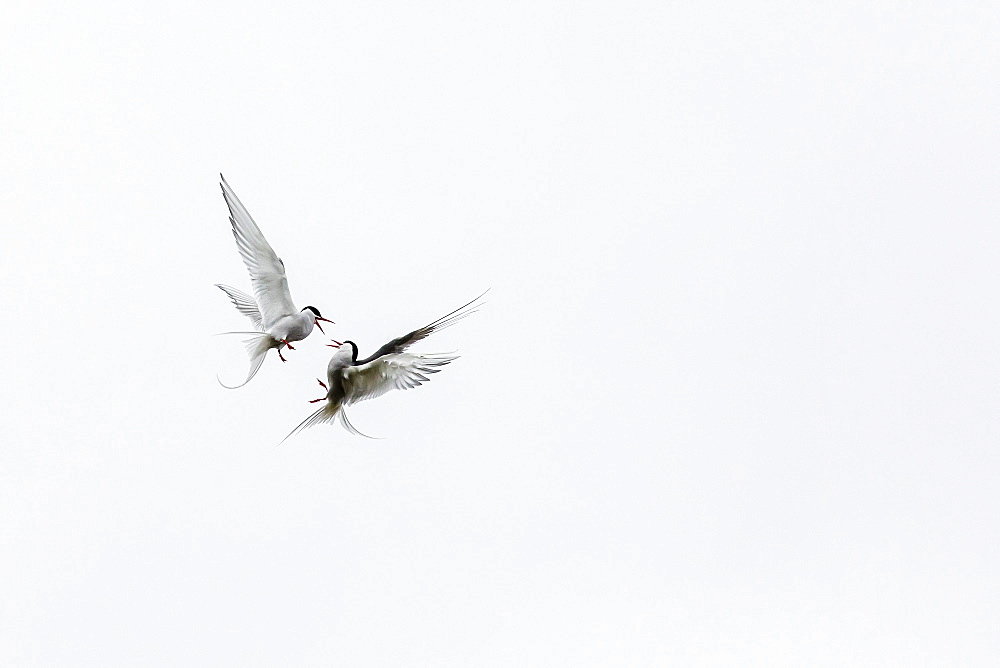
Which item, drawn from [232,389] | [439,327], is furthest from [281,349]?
[439,327]

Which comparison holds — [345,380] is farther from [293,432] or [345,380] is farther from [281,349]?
[281,349]

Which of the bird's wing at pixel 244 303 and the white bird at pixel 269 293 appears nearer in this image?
the white bird at pixel 269 293

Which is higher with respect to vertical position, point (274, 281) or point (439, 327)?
point (274, 281)

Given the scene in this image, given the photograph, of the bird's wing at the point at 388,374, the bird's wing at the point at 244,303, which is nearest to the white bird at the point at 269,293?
the bird's wing at the point at 244,303

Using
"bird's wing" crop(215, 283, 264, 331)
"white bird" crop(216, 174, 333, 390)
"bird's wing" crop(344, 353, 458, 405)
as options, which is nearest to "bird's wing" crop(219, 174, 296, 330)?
"white bird" crop(216, 174, 333, 390)

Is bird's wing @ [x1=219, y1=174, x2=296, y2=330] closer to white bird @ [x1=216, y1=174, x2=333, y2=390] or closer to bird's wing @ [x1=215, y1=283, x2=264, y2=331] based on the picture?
white bird @ [x1=216, y1=174, x2=333, y2=390]

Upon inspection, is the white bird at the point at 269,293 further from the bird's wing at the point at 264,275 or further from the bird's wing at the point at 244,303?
the bird's wing at the point at 244,303

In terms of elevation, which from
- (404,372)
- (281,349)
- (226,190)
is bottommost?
(404,372)
